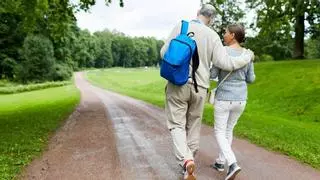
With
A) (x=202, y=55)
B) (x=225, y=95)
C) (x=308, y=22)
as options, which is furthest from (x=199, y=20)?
(x=308, y=22)

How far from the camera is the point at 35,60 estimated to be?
250ft

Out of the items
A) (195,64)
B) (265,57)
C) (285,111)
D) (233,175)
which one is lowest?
(285,111)

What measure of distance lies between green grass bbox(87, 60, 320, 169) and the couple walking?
250 cm

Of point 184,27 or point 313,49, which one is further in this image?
point 313,49

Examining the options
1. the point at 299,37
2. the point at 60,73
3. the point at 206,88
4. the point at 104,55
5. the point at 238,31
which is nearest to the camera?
the point at 206,88

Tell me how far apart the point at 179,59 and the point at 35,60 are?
72.2m

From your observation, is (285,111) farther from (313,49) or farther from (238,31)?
(313,49)

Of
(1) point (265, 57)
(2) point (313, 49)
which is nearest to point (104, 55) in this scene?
(2) point (313, 49)

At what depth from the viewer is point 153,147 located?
33.9 feet

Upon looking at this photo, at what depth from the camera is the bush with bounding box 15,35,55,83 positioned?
75.4 meters

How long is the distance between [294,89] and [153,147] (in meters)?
19.9

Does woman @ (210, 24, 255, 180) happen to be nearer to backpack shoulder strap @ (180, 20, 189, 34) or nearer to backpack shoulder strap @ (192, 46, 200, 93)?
backpack shoulder strap @ (192, 46, 200, 93)

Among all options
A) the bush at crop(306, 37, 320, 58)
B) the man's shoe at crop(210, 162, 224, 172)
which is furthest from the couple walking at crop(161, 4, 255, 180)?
the bush at crop(306, 37, 320, 58)

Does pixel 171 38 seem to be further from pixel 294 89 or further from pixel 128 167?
pixel 294 89
